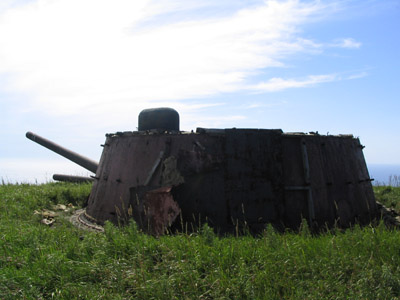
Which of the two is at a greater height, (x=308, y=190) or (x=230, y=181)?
(x=230, y=181)

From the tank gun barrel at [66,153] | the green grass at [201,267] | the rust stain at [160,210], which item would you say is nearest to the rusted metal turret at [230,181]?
the rust stain at [160,210]

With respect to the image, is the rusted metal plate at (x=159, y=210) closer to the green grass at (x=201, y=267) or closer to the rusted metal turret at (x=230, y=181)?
the rusted metal turret at (x=230, y=181)

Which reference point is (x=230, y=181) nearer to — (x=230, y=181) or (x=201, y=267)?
(x=230, y=181)

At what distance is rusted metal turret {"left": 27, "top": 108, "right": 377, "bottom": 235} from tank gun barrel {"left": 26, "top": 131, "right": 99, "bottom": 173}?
14.6 ft

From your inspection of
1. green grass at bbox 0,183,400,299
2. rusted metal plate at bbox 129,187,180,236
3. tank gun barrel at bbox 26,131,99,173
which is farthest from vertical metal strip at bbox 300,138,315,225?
tank gun barrel at bbox 26,131,99,173

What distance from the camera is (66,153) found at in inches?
443

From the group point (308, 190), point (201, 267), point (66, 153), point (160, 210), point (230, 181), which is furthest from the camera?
point (66, 153)

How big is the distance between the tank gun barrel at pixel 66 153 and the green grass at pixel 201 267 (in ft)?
18.6

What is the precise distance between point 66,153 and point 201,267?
8.31m

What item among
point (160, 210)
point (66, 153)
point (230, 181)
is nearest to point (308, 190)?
point (230, 181)

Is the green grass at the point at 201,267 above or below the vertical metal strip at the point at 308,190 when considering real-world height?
below

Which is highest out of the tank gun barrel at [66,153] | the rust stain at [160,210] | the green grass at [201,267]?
the tank gun barrel at [66,153]

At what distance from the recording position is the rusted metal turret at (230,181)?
534cm

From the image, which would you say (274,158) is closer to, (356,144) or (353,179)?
(353,179)
